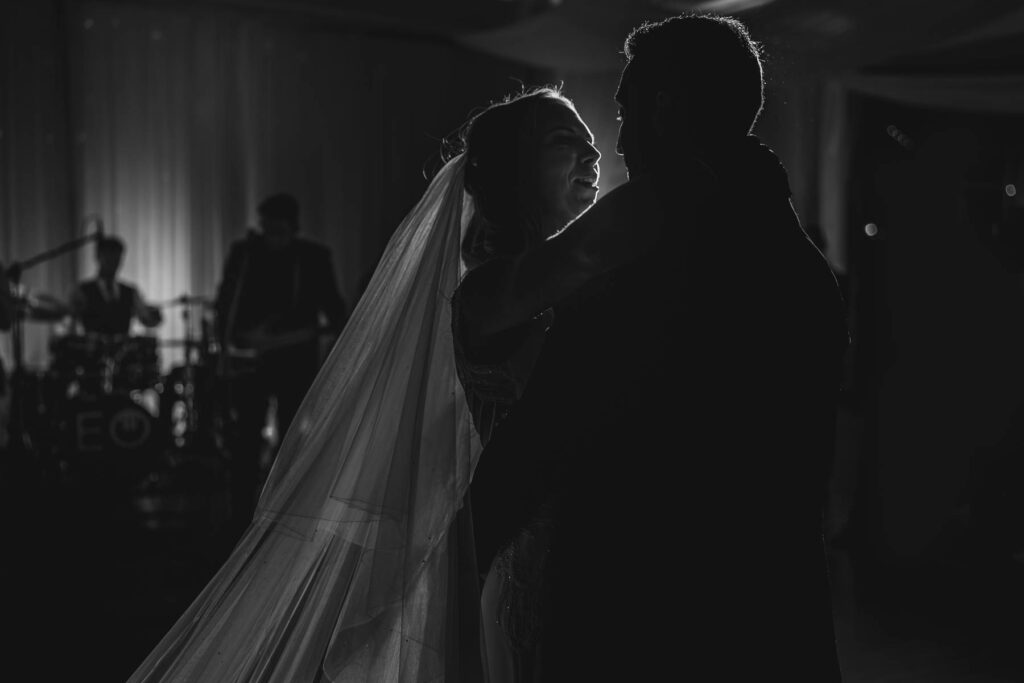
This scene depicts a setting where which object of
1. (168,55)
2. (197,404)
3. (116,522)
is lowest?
(116,522)

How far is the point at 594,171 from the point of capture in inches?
60.0

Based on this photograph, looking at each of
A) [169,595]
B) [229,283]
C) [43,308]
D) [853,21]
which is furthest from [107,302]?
[853,21]

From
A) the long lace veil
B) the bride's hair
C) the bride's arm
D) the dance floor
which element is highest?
the bride's hair

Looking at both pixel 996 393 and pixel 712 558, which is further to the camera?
pixel 996 393

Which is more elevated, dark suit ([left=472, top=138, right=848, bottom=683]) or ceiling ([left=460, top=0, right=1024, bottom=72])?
ceiling ([left=460, top=0, right=1024, bottom=72])

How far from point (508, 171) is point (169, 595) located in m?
2.99

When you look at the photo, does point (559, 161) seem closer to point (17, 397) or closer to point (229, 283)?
point (229, 283)

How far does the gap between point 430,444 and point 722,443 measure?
509mm

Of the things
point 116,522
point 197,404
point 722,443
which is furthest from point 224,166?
point 722,443

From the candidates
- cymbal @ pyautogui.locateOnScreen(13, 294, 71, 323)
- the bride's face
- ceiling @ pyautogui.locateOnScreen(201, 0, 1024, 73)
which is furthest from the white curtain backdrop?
the bride's face

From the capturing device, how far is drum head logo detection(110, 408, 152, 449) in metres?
5.90

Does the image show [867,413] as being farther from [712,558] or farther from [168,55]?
[168,55]

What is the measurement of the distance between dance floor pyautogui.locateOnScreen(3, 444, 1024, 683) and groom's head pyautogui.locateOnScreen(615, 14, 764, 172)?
8.09 ft

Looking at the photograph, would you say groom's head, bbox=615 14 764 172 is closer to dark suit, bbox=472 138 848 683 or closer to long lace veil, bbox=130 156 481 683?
dark suit, bbox=472 138 848 683
